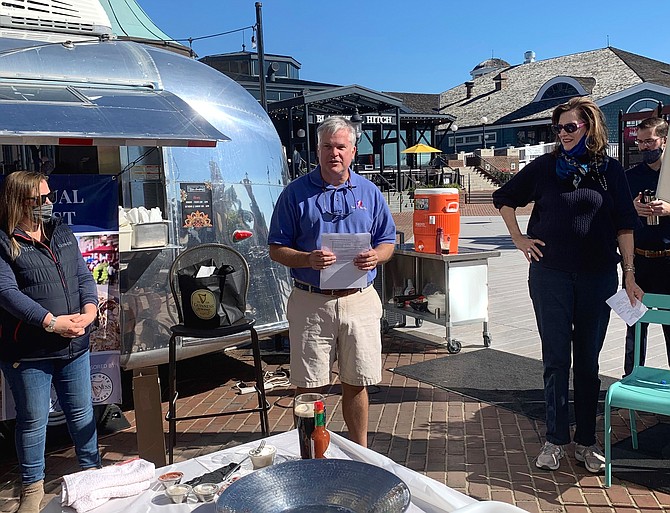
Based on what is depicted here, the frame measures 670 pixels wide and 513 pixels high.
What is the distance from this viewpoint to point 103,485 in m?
2.23

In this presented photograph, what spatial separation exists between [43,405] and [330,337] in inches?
63.1

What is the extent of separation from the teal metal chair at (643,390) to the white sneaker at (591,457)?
139 millimetres

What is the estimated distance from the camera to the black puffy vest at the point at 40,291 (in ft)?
11.4

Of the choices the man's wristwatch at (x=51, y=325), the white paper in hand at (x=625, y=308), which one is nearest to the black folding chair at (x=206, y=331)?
the man's wristwatch at (x=51, y=325)

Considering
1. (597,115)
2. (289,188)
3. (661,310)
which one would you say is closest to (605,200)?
(597,115)

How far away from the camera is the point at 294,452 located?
262 cm

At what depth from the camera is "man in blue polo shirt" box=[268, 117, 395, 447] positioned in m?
3.63

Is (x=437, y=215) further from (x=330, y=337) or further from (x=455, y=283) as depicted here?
(x=330, y=337)

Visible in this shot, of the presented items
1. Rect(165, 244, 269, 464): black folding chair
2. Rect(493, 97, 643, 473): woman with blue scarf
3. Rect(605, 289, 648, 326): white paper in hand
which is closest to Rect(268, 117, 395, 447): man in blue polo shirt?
Rect(165, 244, 269, 464): black folding chair

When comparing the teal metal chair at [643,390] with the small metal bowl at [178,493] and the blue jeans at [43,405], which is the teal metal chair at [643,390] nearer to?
the small metal bowl at [178,493]

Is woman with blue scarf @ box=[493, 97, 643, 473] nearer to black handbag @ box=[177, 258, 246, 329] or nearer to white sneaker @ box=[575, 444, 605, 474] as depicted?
white sneaker @ box=[575, 444, 605, 474]

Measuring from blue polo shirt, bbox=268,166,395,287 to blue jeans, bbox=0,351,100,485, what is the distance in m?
1.35

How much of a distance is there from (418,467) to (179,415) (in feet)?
6.85

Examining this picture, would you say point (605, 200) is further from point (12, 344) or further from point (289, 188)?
point (12, 344)
